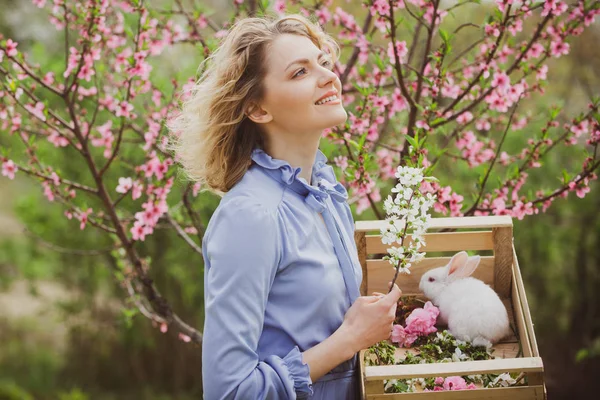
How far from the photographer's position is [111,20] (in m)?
3.92

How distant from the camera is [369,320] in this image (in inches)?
66.8

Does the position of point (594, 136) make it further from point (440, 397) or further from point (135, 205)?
point (135, 205)

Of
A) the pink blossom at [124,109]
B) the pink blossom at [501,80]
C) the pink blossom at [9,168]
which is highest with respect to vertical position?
the pink blossom at [124,109]

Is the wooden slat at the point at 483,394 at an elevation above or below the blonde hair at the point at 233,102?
below

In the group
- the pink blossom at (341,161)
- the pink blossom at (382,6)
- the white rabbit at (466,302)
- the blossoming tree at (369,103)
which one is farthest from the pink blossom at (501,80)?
the white rabbit at (466,302)

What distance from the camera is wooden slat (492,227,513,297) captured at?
2104 mm

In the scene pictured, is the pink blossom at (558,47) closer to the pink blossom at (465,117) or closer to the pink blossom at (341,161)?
the pink blossom at (465,117)

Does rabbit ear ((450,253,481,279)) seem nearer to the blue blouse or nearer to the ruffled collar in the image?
the blue blouse

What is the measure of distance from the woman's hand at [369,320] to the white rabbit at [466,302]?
0.33 m

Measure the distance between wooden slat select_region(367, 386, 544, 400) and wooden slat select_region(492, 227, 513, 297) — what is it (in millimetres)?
613

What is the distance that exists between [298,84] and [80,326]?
4.96m

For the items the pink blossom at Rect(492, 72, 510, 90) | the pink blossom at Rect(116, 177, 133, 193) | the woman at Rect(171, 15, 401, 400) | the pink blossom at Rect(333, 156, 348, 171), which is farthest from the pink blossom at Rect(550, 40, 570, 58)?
the pink blossom at Rect(116, 177, 133, 193)

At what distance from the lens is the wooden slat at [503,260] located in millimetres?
2104

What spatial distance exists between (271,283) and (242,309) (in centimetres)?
11
